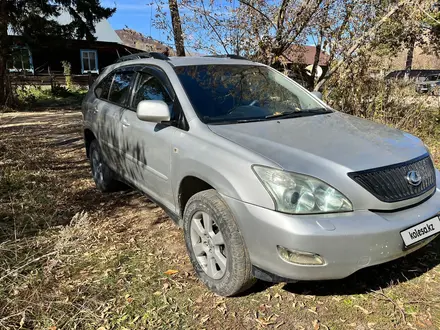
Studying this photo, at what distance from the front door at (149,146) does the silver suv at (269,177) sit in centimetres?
1

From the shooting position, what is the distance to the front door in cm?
324

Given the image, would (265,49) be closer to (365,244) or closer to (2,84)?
(365,244)

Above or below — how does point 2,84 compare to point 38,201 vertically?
above

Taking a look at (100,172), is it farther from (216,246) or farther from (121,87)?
(216,246)

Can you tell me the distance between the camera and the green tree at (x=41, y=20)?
595 inches

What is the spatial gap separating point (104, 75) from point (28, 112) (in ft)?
37.7

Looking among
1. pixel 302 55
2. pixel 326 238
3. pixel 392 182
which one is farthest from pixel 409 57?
pixel 326 238

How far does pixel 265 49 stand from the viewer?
706 cm

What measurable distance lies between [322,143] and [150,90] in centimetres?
187

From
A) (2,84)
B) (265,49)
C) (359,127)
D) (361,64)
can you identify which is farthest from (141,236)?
(2,84)

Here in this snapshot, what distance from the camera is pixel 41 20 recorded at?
16.3m

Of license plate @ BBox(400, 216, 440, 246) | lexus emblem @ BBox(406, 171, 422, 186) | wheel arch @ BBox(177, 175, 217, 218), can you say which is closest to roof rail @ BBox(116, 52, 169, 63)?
wheel arch @ BBox(177, 175, 217, 218)

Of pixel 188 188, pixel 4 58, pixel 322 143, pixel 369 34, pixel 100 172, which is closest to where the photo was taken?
pixel 322 143

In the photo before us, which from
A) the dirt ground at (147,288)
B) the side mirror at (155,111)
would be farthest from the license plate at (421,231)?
the side mirror at (155,111)
